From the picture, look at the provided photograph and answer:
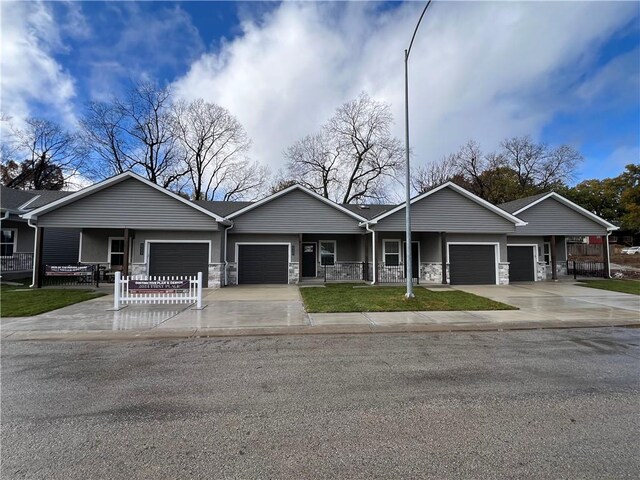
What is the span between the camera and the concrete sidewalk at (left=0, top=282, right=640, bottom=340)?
288 inches

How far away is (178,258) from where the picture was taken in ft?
53.0

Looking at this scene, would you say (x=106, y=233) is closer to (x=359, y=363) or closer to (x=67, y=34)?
(x=67, y=34)

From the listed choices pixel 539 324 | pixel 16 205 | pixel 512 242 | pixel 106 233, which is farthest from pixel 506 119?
pixel 16 205

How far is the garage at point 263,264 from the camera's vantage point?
57.4 ft

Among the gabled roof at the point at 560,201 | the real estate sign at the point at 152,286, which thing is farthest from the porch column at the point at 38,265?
the gabled roof at the point at 560,201

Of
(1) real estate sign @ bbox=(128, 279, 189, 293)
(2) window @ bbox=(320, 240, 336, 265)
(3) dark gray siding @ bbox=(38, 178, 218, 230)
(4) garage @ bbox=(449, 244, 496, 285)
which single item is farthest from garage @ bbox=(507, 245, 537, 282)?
(1) real estate sign @ bbox=(128, 279, 189, 293)

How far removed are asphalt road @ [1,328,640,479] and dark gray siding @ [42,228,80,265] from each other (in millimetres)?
16791

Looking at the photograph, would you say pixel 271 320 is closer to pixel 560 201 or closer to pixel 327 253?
pixel 327 253

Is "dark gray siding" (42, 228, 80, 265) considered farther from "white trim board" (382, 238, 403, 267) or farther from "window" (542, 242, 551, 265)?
"window" (542, 242, 551, 265)

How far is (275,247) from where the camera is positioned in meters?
17.7

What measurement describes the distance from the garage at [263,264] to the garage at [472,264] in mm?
8790

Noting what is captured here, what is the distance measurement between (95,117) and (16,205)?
19027 mm

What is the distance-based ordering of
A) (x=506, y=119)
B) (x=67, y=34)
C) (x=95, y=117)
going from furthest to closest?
(x=95, y=117), (x=506, y=119), (x=67, y=34)

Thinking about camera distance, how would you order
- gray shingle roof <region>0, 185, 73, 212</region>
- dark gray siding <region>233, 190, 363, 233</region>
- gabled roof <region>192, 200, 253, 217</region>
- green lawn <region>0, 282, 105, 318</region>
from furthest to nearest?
1. gabled roof <region>192, 200, 253, 217</region>
2. gray shingle roof <region>0, 185, 73, 212</region>
3. dark gray siding <region>233, 190, 363, 233</region>
4. green lawn <region>0, 282, 105, 318</region>
